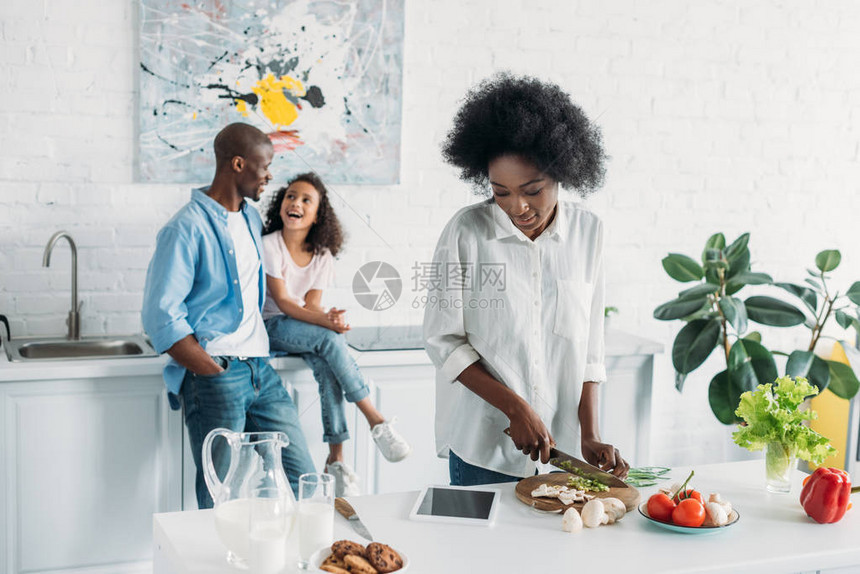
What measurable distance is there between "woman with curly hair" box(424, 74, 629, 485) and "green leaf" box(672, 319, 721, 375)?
127 centimetres

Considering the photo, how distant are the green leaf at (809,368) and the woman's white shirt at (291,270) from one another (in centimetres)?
162

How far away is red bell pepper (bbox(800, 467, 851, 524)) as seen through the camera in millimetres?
1621

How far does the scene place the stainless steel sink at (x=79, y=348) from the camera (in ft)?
9.05

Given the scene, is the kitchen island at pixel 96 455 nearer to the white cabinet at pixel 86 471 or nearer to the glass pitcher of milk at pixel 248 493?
the white cabinet at pixel 86 471

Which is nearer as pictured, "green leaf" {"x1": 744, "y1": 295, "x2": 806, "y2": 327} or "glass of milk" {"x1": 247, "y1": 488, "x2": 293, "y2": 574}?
"glass of milk" {"x1": 247, "y1": 488, "x2": 293, "y2": 574}

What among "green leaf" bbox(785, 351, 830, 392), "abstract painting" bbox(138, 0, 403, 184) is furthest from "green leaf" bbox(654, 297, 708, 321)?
"abstract painting" bbox(138, 0, 403, 184)

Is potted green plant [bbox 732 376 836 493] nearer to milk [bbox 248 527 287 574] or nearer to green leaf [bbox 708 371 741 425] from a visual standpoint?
milk [bbox 248 527 287 574]

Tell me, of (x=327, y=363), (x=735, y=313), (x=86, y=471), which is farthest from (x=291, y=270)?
(x=735, y=313)

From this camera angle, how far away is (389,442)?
8.87 ft

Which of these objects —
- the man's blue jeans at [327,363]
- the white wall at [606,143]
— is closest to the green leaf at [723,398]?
the white wall at [606,143]

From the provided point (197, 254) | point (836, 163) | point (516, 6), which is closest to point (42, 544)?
point (197, 254)

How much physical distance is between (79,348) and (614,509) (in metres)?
1.89

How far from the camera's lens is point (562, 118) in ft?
5.99

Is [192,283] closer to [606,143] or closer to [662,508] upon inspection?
[662,508]
